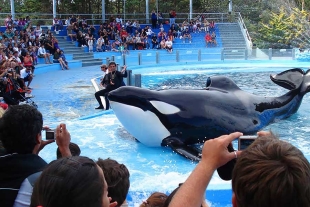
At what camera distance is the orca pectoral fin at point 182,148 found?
231 inches

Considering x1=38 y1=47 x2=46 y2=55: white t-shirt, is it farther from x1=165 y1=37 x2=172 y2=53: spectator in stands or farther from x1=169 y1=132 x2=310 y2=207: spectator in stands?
→ x1=169 y1=132 x2=310 y2=207: spectator in stands

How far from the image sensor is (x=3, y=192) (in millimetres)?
2195

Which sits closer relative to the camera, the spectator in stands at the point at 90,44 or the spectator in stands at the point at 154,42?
the spectator in stands at the point at 90,44

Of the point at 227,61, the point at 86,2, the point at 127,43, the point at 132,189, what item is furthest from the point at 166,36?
the point at 132,189

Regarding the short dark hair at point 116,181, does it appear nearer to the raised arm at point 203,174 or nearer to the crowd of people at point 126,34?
the raised arm at point 203,174

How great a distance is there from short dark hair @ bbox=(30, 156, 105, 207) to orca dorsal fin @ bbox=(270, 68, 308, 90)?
674cm

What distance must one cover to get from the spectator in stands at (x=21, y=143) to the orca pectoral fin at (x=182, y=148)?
11.1 ft

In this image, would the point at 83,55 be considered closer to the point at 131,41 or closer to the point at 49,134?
the point at 131,41

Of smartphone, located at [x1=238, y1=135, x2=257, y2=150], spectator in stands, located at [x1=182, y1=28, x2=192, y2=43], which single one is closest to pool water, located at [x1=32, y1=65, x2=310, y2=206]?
smartphone, located at [x1=238, y1=135, x2=257, y2=150]

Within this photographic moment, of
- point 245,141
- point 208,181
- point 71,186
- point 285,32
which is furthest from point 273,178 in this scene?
point 285,32

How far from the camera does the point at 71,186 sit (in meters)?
1.50

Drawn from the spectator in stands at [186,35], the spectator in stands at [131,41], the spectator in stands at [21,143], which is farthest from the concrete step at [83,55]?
the spectator in stands at [21,143]

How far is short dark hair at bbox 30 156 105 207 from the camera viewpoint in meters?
1.49

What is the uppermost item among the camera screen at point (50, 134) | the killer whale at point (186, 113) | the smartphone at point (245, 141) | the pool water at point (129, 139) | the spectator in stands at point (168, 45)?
the spectator in stands at point (168, 45)
